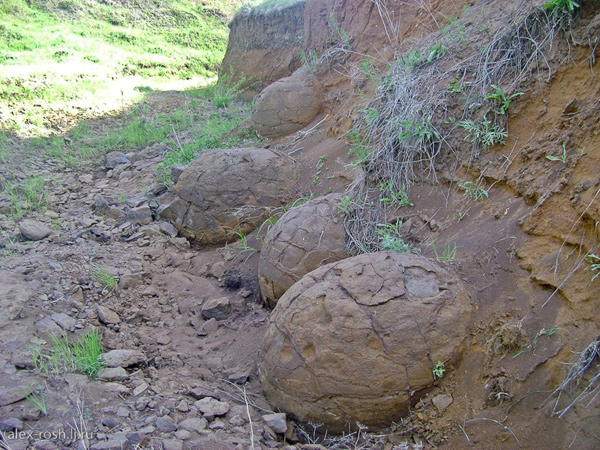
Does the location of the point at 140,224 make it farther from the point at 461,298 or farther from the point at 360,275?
the point at 461,298

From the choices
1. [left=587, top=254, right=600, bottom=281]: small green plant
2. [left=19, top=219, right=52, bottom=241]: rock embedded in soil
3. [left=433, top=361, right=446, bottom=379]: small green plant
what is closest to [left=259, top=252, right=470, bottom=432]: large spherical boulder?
[left=433, top=361, right=446, bottom=379]: small green plant

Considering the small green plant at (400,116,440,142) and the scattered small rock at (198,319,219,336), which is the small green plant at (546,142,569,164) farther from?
the scattered small rock at (198,319,219,336)

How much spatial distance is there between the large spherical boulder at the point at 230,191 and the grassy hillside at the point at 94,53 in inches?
146

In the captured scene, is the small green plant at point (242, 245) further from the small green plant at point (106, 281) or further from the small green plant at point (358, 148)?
the small green plant at point (358, 148)

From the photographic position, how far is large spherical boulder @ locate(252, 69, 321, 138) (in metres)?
5.79

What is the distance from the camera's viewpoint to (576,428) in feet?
7.14

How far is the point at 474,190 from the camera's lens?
334 cm

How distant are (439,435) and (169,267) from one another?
2893 mm

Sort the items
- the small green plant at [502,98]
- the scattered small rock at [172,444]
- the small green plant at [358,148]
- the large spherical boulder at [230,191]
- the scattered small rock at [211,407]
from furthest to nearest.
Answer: the large spherical boulder at [230,191], the small green plant at [358,148], the small green plant at [502,98], the scattered small rock at [211,407], the scattered small rock at [172,444]

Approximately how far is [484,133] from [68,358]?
9.53 ft

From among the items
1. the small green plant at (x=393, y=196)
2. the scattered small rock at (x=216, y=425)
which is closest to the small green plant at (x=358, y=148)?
the small green plant at (x=393, y=196)

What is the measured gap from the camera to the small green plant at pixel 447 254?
3.01 metres

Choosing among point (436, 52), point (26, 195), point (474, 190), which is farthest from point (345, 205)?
point (26, 195)

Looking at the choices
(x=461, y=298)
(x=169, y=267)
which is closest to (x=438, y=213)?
(x=461, y=298)
